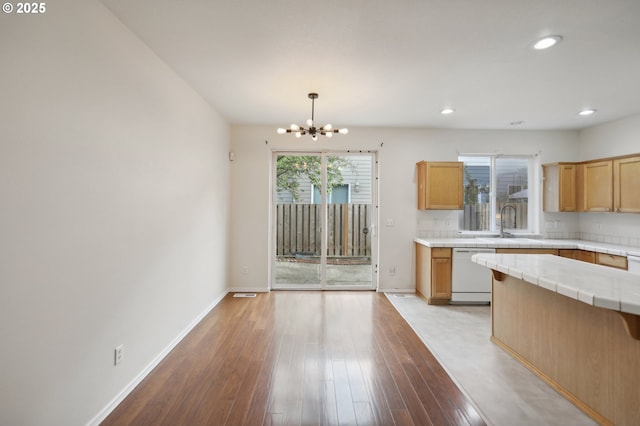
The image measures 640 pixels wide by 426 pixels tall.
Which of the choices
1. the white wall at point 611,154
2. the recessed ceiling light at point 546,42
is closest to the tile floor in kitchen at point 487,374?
the white wall at point 611,154

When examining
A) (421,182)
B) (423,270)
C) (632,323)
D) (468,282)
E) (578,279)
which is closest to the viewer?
(632,323)

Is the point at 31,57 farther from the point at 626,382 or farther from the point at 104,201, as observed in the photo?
the point at 626,382

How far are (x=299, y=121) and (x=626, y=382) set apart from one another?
170 inches

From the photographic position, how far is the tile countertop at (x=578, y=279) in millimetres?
1657

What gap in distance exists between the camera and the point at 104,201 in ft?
6.63

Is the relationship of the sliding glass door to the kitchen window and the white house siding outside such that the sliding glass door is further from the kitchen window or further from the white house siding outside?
the kitchen window

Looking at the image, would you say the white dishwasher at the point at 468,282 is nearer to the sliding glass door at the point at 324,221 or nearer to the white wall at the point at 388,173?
the white wall at the point at 388,173

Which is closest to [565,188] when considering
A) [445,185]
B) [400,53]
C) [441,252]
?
[445,185]

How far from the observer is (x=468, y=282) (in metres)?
4.41

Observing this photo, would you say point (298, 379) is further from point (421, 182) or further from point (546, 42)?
point (421, 182)

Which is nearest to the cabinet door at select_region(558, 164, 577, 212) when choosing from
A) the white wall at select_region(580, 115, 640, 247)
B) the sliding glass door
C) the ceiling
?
the white wall at select_region(580, 115, 640, 247)

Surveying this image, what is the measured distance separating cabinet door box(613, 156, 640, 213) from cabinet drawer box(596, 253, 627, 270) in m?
0.71

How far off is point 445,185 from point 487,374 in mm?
2884

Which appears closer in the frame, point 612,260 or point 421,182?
point 612,260
